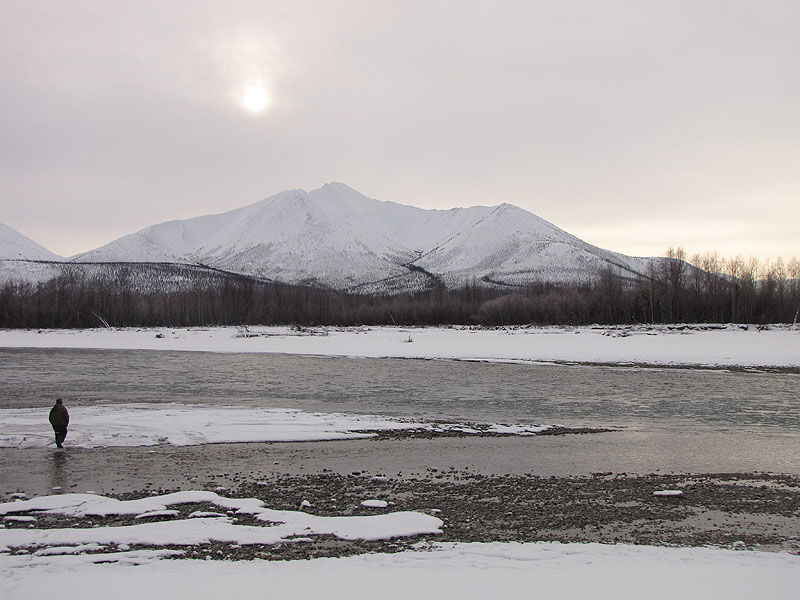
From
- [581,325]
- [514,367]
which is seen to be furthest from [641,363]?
[581,325]

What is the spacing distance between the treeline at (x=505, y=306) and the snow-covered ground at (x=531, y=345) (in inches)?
562

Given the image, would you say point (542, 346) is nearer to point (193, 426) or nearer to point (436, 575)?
point (193, 426)

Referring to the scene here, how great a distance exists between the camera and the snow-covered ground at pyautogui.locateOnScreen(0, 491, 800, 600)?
7.19 metres

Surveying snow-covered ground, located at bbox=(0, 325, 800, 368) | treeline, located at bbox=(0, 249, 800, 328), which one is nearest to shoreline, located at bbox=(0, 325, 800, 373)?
snow-covered ground, located at bbox=(0, 325, 800, 368)

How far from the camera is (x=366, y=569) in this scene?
786 centimetres

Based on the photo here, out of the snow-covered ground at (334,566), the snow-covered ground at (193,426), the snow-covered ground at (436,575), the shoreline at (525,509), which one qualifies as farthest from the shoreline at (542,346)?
the snow-covered ground at (436,575)

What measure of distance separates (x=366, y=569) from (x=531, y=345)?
5000 centimetres

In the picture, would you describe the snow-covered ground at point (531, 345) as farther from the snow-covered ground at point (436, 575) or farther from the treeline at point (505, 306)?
the snow-covered ground at point (436, 575)

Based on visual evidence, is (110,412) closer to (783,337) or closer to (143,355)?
(143,355)

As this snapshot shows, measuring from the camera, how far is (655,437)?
17.8 meters

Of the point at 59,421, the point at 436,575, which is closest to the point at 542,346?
the point at 59,421

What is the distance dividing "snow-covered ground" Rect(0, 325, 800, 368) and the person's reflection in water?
3612 centimetres

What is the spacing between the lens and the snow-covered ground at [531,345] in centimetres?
4553

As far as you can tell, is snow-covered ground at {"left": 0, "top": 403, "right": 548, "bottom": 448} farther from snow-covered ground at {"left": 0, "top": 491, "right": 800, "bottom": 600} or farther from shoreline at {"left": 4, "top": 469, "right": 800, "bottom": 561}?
snow-covered ground at {"left": 0, "top": 491, "right": 800, "bottom": 600}
